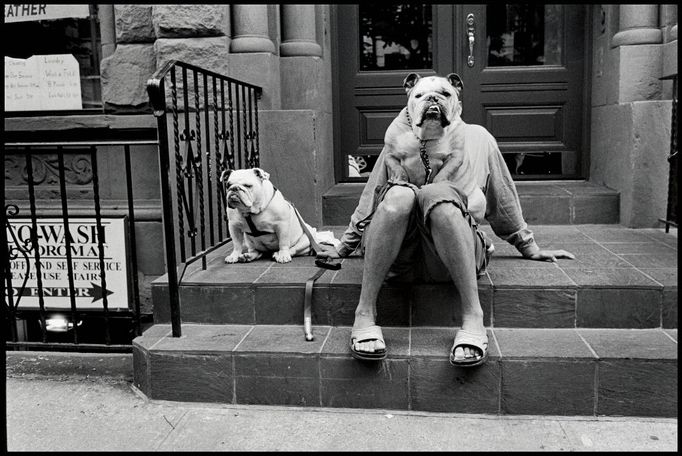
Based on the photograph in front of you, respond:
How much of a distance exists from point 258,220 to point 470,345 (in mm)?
1623

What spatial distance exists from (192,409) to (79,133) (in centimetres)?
321

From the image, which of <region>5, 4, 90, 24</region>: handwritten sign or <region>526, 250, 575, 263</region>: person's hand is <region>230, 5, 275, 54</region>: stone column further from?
<region>526, 250, 575, 263</region>: person's hand

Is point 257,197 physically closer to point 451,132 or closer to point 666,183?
point 451,132

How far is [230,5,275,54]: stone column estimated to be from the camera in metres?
5.14

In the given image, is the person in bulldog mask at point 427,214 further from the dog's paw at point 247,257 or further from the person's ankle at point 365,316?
the dog's paw at point 247,257

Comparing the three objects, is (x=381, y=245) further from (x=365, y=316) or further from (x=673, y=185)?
(x=673, y=185)

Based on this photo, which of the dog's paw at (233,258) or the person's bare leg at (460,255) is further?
the dog's paw at (233,258)

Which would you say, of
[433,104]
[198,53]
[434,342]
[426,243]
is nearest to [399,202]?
[426,243]

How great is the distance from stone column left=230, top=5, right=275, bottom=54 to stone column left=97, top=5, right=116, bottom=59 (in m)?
1.12

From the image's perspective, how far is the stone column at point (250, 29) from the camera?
514 cm

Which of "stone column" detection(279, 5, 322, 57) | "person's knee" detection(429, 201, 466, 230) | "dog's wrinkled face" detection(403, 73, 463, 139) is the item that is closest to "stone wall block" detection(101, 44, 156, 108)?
"stone column" detection(279, 5, 322, 57)

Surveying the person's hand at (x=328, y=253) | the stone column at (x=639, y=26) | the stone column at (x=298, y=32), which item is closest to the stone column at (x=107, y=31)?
the stone column at (x=298, y=32)

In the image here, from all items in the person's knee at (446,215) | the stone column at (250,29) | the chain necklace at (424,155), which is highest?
the stone column at (250,29)

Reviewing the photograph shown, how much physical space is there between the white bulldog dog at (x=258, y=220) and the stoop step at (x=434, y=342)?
22cm
